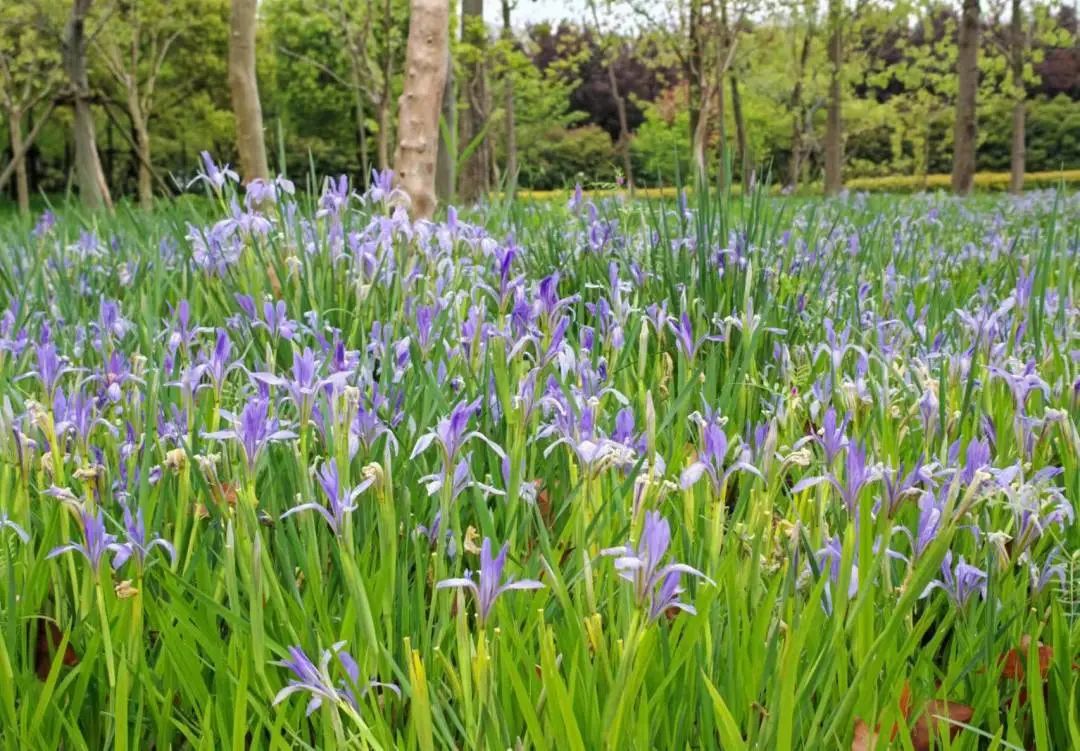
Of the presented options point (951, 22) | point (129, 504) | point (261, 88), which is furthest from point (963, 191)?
point (261, 88)

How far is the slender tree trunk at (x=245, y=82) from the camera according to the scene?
5.72 m

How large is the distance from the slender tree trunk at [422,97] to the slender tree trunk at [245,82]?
170cm

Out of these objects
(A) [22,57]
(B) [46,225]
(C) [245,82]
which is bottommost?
(B) [46,225]

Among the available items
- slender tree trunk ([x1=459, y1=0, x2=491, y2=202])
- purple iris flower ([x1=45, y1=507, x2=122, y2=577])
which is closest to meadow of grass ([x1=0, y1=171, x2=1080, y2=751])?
purple iris flower ([x1=45, y1=507, x2=122, y2=577])

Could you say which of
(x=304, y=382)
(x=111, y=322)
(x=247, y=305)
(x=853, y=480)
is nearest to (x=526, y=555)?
(x=304, y=382)

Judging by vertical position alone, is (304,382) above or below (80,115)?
below

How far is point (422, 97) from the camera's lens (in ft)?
14.1

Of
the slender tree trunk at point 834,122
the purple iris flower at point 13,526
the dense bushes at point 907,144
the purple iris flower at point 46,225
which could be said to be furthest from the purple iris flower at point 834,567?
the dense bushes at point 907,144

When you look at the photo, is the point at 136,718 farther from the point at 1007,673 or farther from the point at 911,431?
the point at 911,431

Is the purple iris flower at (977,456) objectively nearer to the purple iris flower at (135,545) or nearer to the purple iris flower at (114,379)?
the purple iris flower at (135,545)

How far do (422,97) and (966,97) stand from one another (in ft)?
45.2

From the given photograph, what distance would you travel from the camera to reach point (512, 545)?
1339 millimetres

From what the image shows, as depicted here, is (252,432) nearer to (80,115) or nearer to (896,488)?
(896,488)

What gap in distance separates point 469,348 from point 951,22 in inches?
945
